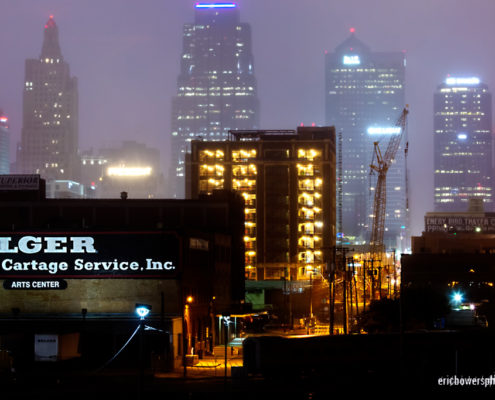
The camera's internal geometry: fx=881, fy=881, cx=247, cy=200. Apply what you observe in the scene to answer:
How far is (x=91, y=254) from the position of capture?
78875 millimetres

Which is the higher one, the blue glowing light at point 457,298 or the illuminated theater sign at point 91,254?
the illuminated theater sign at point 91,254

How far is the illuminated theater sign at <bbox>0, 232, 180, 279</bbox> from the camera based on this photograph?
78750mm

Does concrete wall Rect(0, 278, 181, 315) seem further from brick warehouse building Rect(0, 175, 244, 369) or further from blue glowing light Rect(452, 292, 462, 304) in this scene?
blue glowing light Rect(452, 292, 462, 304)

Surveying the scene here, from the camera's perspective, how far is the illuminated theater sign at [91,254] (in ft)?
258

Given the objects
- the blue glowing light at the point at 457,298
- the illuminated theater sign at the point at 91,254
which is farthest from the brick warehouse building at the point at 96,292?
the blue glowing light at the point at 457,298

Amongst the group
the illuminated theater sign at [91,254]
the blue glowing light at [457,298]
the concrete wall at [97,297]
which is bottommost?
the blue glowing light at [457,298]

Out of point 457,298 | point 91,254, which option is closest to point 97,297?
point 91,254

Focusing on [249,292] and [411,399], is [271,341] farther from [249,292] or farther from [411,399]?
[249,292]

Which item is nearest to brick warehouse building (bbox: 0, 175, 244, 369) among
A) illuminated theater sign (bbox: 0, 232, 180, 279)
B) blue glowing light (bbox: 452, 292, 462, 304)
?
illuminated theater sign (bbox: 0, 232, 180, 279)

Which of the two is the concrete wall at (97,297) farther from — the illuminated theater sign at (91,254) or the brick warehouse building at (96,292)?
the illuminated theater sign at (91,254)

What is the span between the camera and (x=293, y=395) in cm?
5144

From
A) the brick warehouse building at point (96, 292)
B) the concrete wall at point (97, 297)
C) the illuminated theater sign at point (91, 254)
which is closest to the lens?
the brick warehouse building at point (96, 292)

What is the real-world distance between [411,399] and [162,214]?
8161cm

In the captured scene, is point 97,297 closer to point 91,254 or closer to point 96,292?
point 96,292
